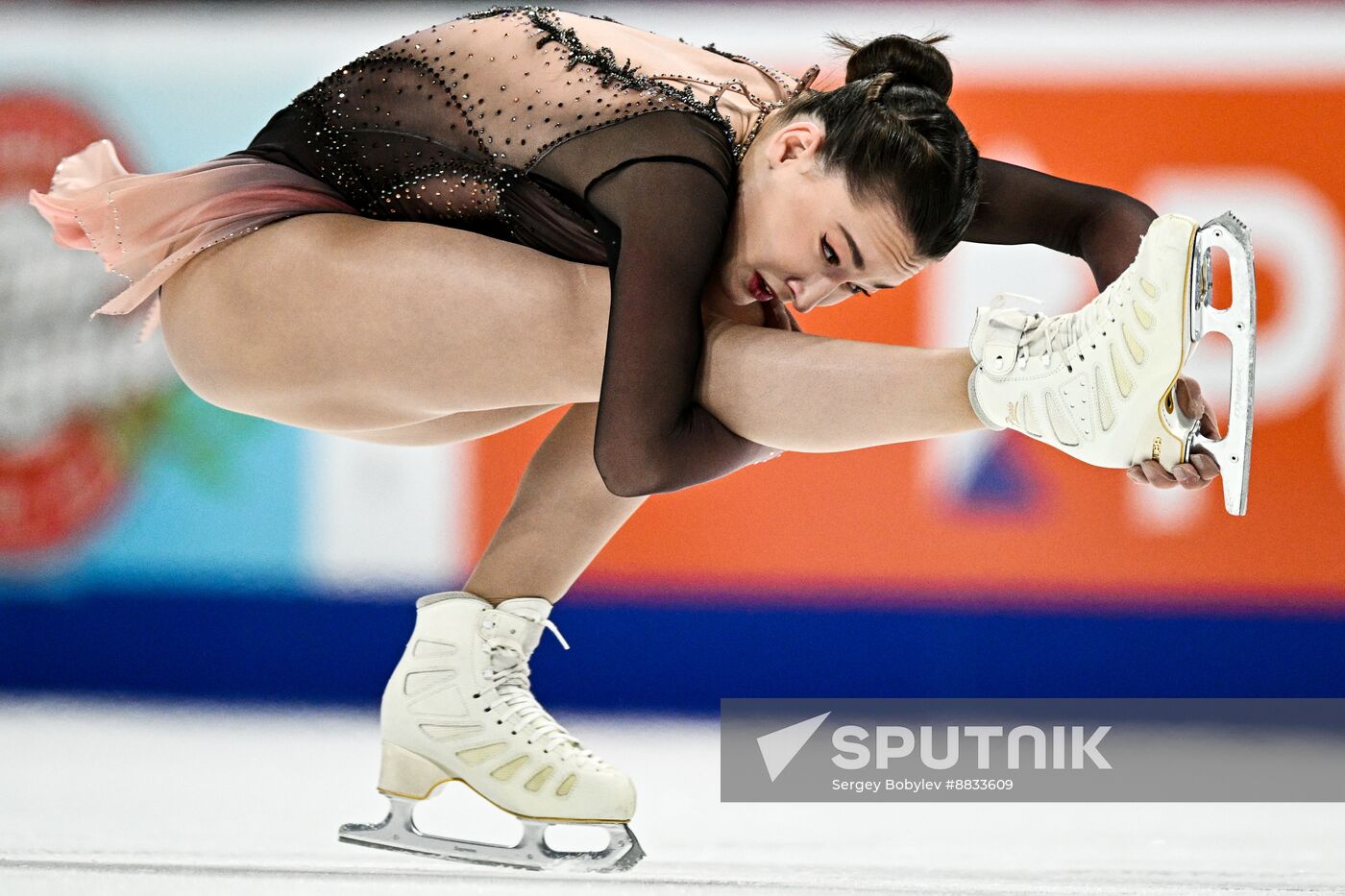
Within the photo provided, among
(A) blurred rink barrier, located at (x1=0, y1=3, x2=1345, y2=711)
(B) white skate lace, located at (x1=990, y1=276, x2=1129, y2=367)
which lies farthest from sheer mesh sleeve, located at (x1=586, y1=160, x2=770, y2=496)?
(A) blurred rink barrier, located at (x1=0, y1=3, x2=1345, y2=711)

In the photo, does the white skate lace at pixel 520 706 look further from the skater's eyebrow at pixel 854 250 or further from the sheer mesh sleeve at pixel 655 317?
the skater's eyebrow at pixel 854 250

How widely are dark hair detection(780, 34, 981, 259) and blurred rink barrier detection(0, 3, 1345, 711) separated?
4.33ft

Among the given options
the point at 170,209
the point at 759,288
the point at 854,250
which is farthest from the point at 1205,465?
the point at 170,209

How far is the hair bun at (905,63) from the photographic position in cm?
161

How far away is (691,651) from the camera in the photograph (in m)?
2.94

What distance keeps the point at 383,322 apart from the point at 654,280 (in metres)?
0.38

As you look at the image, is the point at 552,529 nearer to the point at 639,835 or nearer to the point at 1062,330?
the point at 639,835

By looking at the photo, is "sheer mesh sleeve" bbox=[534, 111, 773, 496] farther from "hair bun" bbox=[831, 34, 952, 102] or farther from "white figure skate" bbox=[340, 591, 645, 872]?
"white figure skate" bbox=[340, 591, 645, 872]

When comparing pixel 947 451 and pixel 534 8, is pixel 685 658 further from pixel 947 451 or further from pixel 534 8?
pixel 534 8

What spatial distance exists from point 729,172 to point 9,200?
2194mm

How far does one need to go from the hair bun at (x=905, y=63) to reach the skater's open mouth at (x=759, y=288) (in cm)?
27

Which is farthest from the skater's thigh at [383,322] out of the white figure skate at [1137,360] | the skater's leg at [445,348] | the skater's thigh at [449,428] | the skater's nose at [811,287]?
the white figure skate at [1137,360]

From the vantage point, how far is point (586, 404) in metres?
1.85

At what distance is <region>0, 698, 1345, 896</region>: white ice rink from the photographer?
5.51 feet
